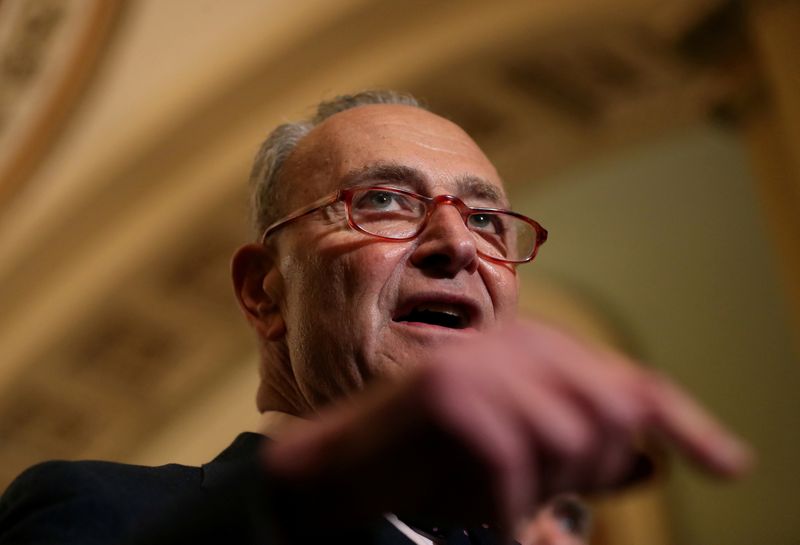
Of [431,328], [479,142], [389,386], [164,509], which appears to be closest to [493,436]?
[389,386]

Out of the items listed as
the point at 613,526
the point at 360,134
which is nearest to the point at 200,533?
the point at 360,134

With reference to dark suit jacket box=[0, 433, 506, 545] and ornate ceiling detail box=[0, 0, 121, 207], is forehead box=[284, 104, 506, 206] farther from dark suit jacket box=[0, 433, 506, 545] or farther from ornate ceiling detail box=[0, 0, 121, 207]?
ornate ceiling detail box=[0, 0, 121, 207]

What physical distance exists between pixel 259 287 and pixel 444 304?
0.40m

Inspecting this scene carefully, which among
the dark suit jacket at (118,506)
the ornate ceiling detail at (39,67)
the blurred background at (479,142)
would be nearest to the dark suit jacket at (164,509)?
the dark suit jacket at (118,506)

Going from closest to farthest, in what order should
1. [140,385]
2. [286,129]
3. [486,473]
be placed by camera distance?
[486,473] < [286,129] < [140,385]

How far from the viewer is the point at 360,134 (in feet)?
4.97

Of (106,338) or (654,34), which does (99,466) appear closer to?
(654,34)

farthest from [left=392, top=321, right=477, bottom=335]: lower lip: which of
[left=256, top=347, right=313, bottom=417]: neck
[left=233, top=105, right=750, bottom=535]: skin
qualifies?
[left=233, top=105, right=750, bottom=535]: skin

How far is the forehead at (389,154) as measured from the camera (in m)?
1.45

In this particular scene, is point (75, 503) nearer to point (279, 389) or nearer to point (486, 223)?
point (279, 389)

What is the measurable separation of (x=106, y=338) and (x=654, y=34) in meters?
2.69

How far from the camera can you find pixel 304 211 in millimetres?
1460

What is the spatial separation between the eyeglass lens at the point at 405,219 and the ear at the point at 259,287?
0.62ft

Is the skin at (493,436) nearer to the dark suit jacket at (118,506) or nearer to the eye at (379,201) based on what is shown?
the dark suit jacket at (118,506)
